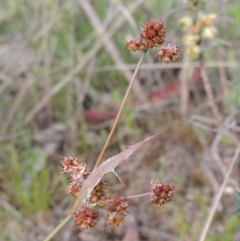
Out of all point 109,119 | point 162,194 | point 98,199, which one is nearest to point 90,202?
point 98,199

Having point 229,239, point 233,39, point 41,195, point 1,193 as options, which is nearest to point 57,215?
point 41,195

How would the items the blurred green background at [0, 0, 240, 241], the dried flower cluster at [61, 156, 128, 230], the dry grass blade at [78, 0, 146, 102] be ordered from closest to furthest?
the dried flower cluster at [61, 156, 128, 230] → the blurred green background at [0, 0, 240, 241] → the dry grass blade at [78, 0, 146, 102]

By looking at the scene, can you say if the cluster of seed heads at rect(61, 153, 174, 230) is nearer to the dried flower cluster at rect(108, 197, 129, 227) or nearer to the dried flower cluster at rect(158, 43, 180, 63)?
the dried flower cluster at rect(108, 197, 129, 227)

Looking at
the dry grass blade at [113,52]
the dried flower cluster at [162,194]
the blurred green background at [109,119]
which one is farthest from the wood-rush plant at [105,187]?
the dry grass blade at [113,52]

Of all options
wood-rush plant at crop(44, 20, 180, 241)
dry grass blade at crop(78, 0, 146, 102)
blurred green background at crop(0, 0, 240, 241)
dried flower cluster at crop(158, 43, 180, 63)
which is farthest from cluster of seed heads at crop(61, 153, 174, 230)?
dry grass blade at crop(78, 0, 146, 102)

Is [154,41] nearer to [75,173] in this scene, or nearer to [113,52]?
[75,173]

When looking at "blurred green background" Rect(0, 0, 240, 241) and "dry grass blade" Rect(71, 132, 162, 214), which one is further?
"blurred green background" Rect(0, 0, 240, 241)

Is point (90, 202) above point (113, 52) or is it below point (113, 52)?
below
